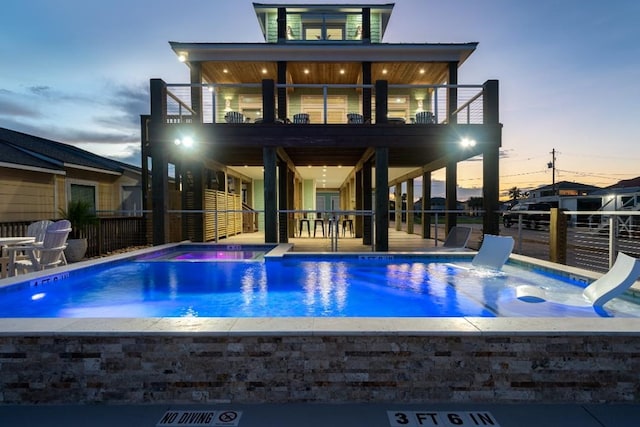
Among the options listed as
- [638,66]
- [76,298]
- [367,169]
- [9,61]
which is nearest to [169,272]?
[76,298]

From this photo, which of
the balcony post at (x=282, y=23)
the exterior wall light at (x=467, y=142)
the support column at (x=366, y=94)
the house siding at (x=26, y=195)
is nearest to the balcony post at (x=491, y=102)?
the exterior wall light at (x=467, y=142)

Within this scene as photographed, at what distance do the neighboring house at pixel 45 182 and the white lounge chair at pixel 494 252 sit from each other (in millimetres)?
8305

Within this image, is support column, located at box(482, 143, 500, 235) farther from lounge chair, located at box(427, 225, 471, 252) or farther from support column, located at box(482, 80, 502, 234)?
lounge chair, located at box(427, 225, 471, 252)

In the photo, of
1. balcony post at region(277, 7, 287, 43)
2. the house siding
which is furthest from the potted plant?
balcony post at region(277, 7, 287, 43)

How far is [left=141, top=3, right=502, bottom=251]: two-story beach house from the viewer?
850cm

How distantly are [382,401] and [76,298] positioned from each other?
4569mm

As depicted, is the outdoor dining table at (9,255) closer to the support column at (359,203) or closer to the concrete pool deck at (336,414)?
the concrete pool deck at (336,414)

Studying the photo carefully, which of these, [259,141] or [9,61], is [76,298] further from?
[9,61]

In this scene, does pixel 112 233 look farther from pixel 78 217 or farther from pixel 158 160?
pixel 158 160

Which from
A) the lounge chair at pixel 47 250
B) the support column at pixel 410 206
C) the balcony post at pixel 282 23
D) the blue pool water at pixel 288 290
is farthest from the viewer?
the support column at pixel 410 206

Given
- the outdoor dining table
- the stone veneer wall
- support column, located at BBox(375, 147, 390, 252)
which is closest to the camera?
the stone veneer wall

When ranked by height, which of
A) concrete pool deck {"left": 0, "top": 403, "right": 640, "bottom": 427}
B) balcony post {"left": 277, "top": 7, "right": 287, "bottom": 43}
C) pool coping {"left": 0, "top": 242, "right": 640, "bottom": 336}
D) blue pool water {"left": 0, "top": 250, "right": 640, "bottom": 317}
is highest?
balcony post {"left": 277, "top": 7, "right": 287, "bottom": 43}

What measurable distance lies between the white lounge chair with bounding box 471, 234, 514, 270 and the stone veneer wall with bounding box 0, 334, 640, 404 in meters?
3.96

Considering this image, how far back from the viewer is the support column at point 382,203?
8.31 meters
